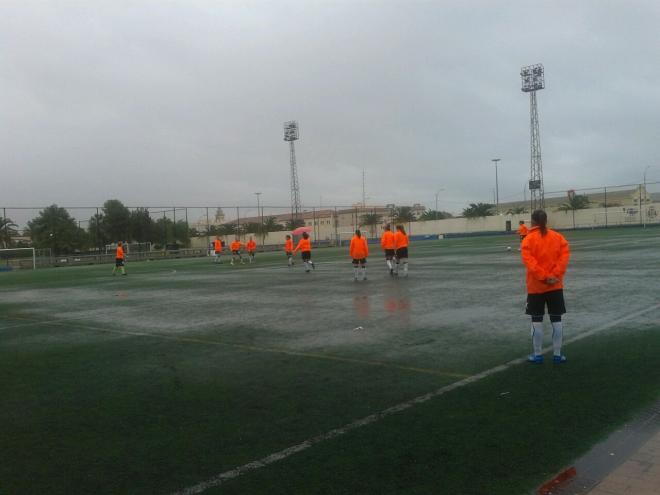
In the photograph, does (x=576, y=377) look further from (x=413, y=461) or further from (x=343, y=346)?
(x=343, y=346)

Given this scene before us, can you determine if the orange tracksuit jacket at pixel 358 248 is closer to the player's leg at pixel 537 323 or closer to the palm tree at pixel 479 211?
the player's leg at pixel 537 323

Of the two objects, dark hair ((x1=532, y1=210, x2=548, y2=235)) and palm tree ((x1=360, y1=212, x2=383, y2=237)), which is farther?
palm tree ((x1=360, y1=212, x2=383, y2=237))

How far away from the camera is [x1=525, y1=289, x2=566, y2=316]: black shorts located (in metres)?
6.58

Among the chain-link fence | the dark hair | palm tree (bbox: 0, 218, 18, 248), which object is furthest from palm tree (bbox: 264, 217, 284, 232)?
the dark hair

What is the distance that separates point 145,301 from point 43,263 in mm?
35308

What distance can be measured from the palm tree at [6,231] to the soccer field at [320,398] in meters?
41.9

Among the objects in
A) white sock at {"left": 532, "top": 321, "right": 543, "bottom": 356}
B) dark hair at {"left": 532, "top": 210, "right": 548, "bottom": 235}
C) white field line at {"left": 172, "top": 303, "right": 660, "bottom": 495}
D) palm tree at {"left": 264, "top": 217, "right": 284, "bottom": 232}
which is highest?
palm tree at {"left": 264, "top": 217, "right": 284, "bottom": 232}

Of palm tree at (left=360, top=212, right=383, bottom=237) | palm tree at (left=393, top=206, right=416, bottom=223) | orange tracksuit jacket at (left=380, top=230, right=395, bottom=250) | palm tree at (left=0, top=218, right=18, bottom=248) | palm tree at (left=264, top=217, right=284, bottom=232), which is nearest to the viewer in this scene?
orange tracksuit jacket at (left=380, top=230, right=395, bottom=250)

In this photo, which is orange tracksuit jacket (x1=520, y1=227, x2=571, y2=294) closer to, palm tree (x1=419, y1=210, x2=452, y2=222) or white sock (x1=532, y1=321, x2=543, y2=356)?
white sock (x1=532, y1=321, x2=543, y2=356)

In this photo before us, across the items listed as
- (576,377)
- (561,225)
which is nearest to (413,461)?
(576,377)

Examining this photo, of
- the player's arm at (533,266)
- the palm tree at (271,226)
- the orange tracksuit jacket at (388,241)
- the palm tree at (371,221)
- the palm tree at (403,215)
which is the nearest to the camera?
the player's arm at (533,266)

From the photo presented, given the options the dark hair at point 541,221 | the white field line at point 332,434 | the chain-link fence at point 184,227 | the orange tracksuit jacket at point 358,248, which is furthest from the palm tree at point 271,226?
the white field line at point 332,434

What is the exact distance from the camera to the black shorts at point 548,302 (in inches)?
259

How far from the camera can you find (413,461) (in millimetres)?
4059
